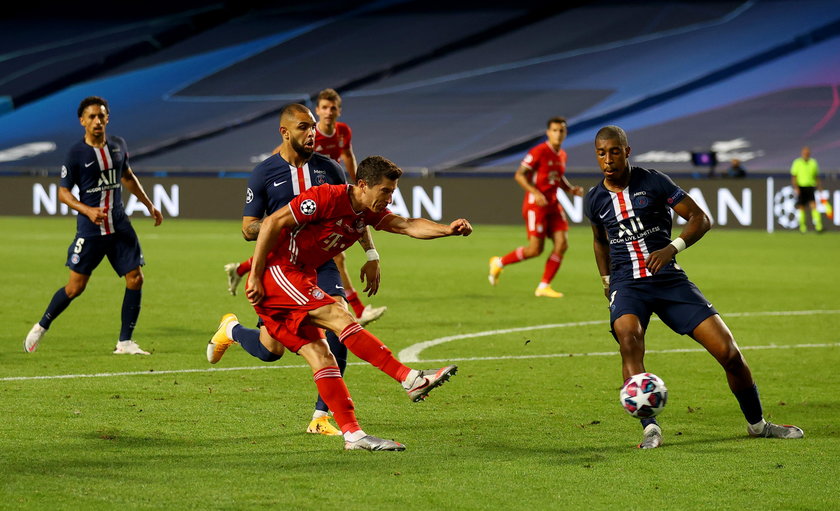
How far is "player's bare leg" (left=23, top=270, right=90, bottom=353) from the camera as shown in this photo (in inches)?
406

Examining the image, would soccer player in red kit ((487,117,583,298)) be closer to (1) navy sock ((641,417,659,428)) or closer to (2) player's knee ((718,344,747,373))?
(2) player's knee ((718,344,747,373))

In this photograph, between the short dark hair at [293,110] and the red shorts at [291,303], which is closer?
the red shorts at [291,303]

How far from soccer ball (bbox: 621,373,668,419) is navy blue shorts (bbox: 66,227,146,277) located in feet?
16.7

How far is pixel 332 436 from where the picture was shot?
272 inches

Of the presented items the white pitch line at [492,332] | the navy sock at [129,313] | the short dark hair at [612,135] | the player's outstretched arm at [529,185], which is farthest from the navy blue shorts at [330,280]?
the player's outstretched arm at [529,185]

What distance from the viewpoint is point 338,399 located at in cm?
650

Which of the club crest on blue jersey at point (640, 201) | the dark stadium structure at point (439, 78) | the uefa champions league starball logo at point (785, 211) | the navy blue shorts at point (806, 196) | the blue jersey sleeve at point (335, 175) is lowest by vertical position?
the uefa champions league starball logo at point (785, 211)

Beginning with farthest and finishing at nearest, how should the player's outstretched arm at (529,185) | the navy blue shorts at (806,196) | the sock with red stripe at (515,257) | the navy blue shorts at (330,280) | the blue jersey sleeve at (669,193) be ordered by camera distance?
the navy blue shorts at (806,196), the sock with red stripe at (515,257), the player's outstretched arm at (529,185), the navy blue shorts at (330,280), the blue jersey sleeve at (669,193)

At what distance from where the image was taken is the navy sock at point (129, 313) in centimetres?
1041

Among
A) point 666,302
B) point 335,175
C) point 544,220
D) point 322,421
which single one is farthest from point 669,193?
point 544,220

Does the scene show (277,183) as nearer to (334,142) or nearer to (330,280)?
(330,280)

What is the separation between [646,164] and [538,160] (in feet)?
68.9

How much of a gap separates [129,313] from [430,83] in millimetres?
34862

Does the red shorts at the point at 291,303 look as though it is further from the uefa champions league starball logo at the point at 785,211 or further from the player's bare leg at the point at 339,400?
the uefa champions league starball logo at the point at 785,211
